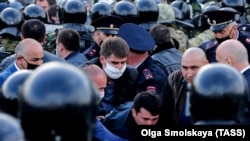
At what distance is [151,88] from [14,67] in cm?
111

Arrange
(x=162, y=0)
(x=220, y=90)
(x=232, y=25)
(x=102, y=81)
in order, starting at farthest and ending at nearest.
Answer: (x=162, y=0) → (x=232, y=25) → (x=102, y=81) → (x=220, y=90)

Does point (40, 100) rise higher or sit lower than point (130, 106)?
higher

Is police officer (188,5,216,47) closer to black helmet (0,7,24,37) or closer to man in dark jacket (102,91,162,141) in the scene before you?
black helmet (0,7,24,37)

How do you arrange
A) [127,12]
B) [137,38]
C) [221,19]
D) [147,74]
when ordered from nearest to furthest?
[147,74]
[137,38]
[221,19]
[127,12]

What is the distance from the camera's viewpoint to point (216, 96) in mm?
2494

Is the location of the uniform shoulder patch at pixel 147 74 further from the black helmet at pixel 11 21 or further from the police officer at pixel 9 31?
the black helmet at pixel 11 21

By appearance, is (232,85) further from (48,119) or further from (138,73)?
(138,73)

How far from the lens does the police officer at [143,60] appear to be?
554 centimetres

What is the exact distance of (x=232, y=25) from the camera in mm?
6703

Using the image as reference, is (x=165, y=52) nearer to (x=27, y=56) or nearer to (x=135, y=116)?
(x=27, y=56)

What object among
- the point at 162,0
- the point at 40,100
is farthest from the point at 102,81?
the point at 162,0

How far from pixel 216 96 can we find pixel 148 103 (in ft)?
6.98

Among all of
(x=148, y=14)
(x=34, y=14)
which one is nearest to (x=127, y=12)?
(x=148, y=14)

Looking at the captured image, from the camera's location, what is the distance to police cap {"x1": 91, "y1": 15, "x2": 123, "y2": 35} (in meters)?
6.97
